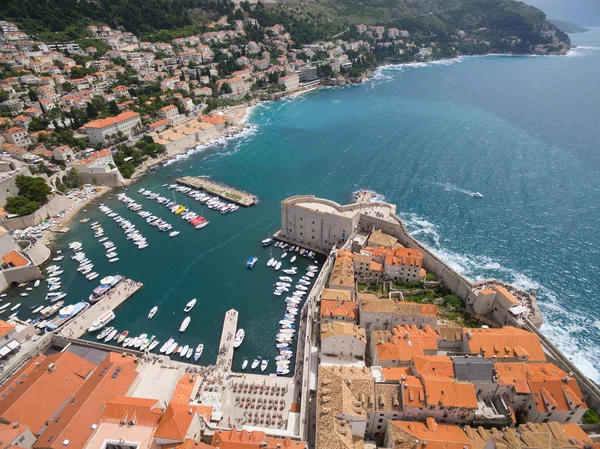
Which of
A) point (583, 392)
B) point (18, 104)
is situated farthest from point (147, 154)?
point (583, 392)

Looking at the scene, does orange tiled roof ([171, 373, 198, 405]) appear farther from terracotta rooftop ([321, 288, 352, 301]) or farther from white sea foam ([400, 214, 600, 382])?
white sea foam ([400, 214, 600, 382])

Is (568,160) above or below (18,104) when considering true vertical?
below

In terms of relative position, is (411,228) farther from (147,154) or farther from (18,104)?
(18,104)

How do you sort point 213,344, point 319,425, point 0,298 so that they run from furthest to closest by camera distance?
Result: point 0,298
point 213,344
point 319,425

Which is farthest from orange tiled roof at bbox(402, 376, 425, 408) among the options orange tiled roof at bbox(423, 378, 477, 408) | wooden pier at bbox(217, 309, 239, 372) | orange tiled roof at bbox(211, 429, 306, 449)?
wooden pier at bbox(217, 309, 239, 372)

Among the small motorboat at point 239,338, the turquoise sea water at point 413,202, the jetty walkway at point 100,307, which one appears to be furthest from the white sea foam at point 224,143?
the small motorboat at point 239,338

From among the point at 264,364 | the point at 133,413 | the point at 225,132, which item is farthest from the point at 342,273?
the point at 225,132

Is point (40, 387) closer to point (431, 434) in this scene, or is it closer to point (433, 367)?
point (431, 434)
